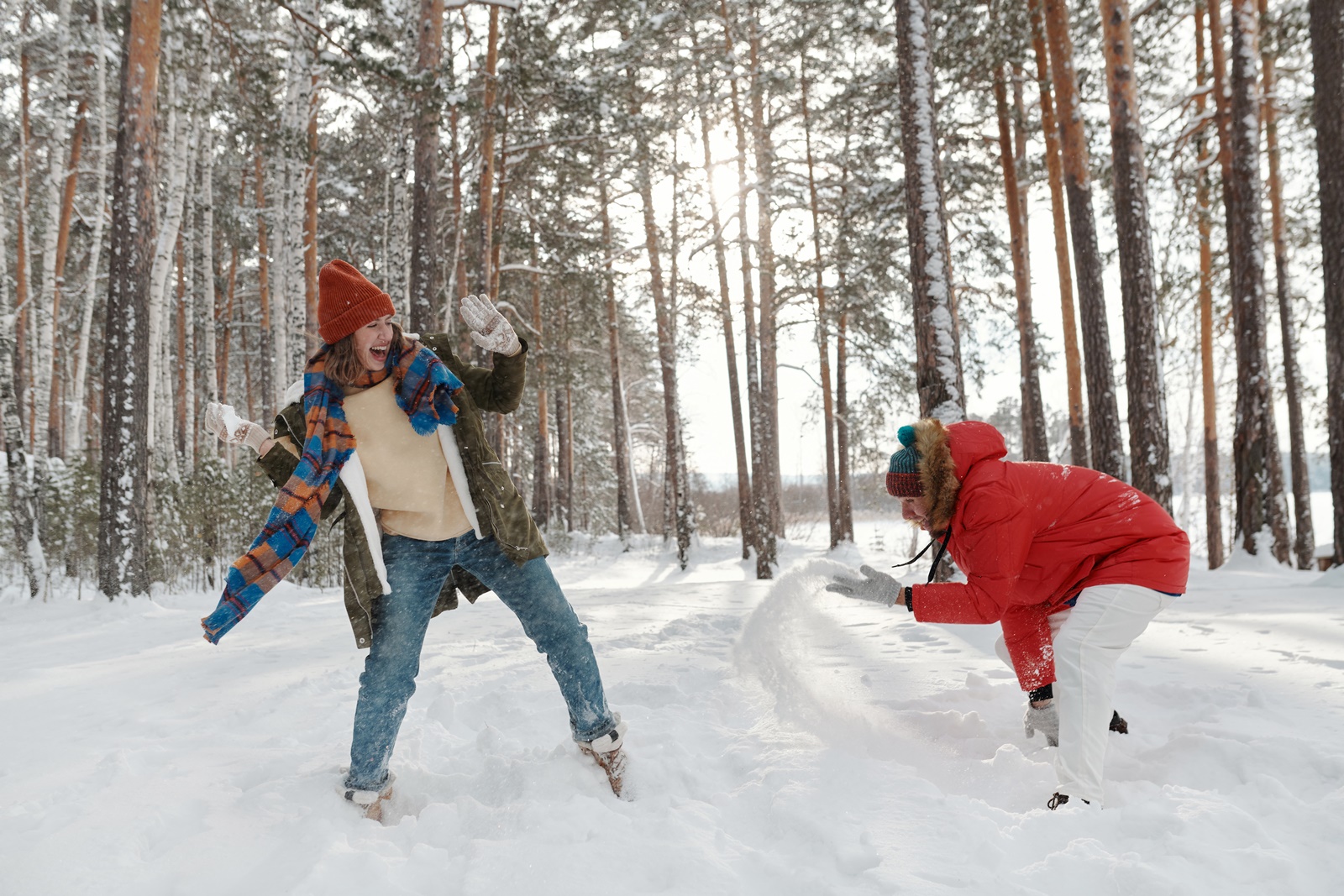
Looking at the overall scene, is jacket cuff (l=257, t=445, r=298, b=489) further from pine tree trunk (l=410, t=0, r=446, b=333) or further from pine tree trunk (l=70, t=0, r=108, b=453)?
pine tree trunk (l=70, t=0, r=108, b=453)

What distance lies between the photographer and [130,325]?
7.29m

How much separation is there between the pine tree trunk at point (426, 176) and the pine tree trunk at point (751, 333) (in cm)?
573

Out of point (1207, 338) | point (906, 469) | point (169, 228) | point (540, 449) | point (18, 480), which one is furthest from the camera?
point (540, 449)

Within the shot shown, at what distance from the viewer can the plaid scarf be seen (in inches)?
90.4

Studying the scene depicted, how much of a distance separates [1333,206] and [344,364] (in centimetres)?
874

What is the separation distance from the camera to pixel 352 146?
17.1m

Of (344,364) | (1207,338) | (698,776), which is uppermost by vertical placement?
(1207,338)

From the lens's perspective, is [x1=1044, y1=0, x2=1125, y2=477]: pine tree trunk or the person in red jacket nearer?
the person in red jacket

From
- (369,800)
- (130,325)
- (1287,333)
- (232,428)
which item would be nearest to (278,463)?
(232,428)

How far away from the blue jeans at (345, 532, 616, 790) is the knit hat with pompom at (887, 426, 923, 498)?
1.25m

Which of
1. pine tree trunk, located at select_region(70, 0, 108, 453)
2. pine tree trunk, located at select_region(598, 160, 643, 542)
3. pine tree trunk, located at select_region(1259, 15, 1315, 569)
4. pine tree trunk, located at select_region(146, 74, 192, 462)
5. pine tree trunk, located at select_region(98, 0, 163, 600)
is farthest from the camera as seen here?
pine tree trunk, located at select_region(598, 160, 643, 542)

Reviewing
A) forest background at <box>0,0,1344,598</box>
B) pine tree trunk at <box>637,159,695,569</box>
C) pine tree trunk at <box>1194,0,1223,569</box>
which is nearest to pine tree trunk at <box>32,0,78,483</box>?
forest background at <box>0,0,1344,598</box>

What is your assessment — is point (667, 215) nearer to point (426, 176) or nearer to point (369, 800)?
point (426, 176)

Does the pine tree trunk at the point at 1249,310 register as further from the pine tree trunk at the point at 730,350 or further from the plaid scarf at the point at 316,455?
the plaid scarf at the point at 316,455
